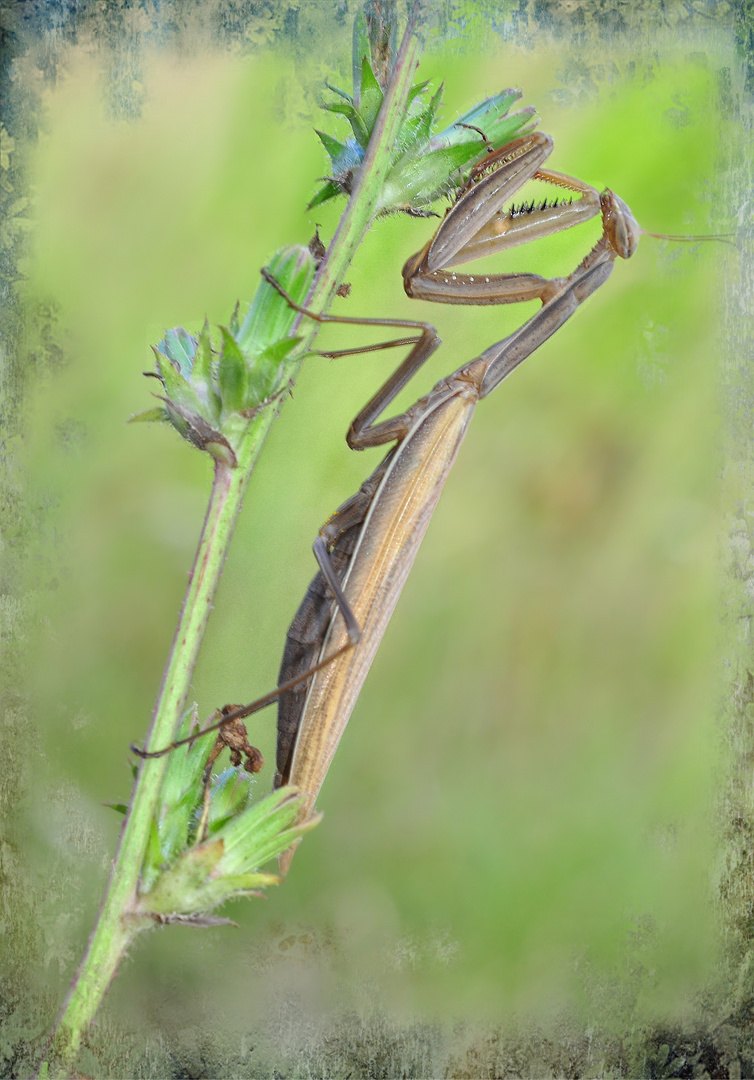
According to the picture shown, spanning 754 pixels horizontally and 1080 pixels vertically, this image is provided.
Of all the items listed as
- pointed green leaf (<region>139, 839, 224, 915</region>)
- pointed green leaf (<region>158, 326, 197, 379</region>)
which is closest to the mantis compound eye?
pointed green leaf (<region>158, 326, 197, 379</region>)

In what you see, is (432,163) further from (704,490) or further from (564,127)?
(704,490)

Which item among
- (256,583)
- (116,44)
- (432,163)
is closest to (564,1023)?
(256,583)

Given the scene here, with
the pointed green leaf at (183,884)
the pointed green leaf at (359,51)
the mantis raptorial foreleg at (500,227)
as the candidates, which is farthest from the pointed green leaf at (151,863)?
the mantis raptorial foreleg at (500,227)

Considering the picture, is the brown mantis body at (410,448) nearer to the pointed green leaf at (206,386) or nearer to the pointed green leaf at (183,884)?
the pointed green leaf at (183,884)

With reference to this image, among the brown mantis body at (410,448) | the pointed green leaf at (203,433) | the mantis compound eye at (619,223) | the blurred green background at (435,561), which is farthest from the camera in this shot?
the mantis compound eye at (619,223)

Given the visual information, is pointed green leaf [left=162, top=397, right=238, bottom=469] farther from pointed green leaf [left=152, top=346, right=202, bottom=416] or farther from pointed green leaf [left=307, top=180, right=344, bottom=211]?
pointed green leaf [left=307, top=180, right=344, bottom=211]
